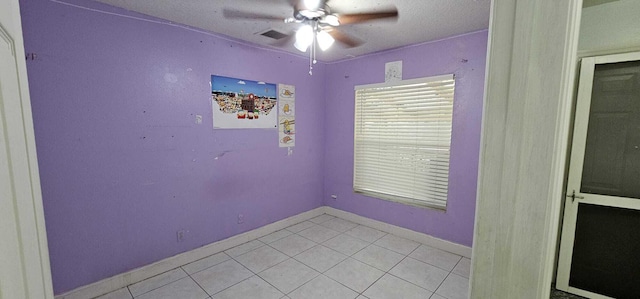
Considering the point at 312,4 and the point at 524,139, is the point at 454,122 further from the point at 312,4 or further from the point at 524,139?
the point at 524,139

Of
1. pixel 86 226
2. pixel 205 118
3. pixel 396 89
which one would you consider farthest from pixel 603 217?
pixel 86 226

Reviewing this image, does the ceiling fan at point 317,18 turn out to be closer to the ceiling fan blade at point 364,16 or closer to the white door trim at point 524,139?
the ceiling fan blade at point 364,16

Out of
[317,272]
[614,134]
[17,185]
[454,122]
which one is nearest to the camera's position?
[17,185]

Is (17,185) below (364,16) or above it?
below

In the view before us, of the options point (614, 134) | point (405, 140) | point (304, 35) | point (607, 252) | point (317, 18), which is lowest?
point (607, 252)

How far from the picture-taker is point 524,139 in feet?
1.80

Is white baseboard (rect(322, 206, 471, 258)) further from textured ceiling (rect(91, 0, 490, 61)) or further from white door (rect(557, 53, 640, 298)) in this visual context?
textured ceiling (rect(91, 0, 490, 61))

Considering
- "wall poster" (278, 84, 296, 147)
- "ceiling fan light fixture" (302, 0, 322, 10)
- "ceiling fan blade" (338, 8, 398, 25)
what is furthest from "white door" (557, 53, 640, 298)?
"wall poster" (278, 84, 296, 147)

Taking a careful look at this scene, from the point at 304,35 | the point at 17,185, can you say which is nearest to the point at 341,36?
the point at 304,35

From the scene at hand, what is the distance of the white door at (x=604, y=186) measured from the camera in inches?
74.7

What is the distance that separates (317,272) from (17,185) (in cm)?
241

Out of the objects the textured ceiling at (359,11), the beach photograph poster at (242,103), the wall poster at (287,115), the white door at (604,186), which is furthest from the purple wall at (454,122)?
the beach photograph poster at (242,103)

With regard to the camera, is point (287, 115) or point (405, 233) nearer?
point (405, 233)

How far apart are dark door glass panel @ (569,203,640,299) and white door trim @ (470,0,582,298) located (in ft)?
7.29
